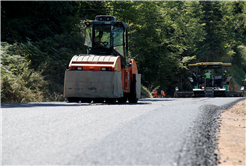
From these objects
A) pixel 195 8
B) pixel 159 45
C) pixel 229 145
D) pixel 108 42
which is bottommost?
pixel 229 145

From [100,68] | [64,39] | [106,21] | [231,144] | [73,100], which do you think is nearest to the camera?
[231,144]

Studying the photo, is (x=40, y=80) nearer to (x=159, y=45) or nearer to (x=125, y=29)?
(x=125, y=29)

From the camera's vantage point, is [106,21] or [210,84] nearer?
[106,21]

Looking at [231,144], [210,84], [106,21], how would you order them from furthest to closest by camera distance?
1. [210,84]
2. [106,21]
3. [231,144]

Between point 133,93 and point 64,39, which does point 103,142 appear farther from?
point 64,39

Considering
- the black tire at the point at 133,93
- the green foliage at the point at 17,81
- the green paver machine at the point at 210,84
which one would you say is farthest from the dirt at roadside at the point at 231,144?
the green paver machine at the point at 210,84

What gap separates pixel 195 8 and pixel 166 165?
135 ft

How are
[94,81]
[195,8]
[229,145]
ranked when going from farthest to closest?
[195,8] < [94,81] < [229,145]

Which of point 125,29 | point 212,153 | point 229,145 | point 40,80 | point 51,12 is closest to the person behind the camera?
point 212,153

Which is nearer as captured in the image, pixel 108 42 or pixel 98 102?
pixel 98 102

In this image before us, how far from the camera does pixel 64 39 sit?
64.5 feet

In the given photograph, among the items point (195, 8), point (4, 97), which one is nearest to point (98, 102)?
point (4, 97)

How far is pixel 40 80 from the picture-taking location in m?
14.7

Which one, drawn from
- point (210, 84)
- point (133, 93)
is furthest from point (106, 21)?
point (210, 84)
